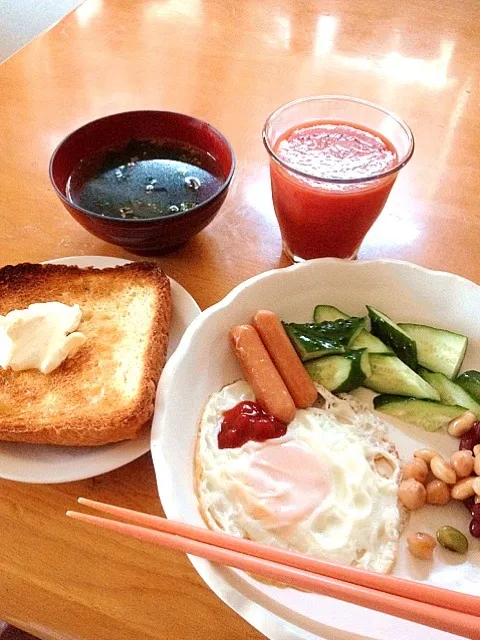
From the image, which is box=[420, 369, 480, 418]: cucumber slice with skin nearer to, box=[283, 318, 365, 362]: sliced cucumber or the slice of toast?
box=[283, 318, 365, 362]: sliced cucumber

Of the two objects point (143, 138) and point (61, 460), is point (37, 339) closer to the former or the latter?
point (61, 460)

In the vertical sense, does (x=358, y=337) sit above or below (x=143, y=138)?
below

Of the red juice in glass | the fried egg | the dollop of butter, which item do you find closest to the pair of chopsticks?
the fried egg

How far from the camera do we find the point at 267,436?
1.51 m

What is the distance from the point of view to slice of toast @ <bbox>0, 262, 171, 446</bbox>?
1.45 meters

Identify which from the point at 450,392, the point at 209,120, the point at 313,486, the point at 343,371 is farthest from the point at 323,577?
the point at 209,120

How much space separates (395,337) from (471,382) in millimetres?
231

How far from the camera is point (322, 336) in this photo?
66.6 inches

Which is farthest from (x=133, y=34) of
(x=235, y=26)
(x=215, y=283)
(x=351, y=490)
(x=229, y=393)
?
(x=351, y=490)

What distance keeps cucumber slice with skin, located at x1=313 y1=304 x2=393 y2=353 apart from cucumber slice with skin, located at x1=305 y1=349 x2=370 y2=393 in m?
0.05

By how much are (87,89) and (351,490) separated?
7.01 feet

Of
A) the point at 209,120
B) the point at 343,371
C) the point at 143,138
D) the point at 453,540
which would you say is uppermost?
the point at 143,138

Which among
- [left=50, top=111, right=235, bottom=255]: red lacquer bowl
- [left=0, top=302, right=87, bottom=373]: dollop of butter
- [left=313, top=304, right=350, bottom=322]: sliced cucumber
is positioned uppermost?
[left=50, top=111, right=235, bottom=255]: red lacquer bowl

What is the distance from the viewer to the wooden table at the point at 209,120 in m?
1.31
